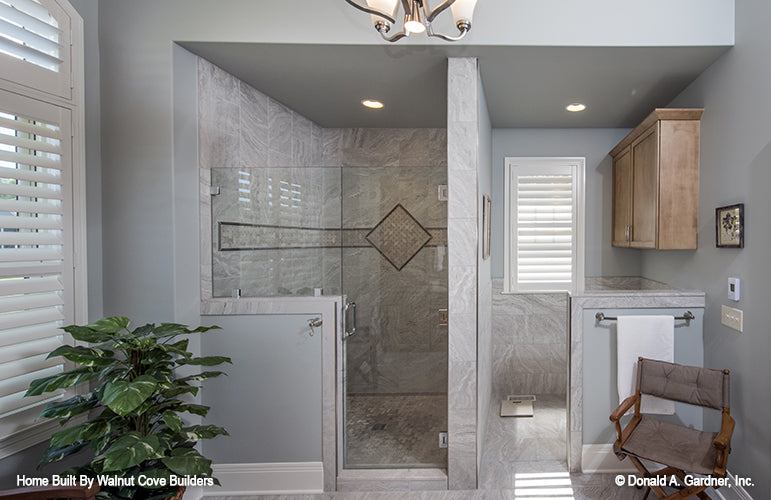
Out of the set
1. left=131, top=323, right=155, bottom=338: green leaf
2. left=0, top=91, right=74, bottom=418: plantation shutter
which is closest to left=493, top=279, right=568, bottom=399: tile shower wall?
left=131, top=323, right=155, bottom=338: green leaf

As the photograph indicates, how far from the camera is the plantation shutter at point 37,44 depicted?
62.8 inches

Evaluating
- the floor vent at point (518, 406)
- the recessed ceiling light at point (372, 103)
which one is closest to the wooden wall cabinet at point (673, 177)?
the floor vent at point (518, 406)

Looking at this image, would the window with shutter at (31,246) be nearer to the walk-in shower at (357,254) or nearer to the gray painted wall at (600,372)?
the walk-in shower at (357,254)

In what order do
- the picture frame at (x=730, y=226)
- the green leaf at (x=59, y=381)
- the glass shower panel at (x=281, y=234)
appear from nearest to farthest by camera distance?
1. the green leaf at (x=59, y=381)
2. the picture frame at (x=730, y=226)
3. the glass shower panel at (x=281, y=234)

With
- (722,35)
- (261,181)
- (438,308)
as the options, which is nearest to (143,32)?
(261,181)

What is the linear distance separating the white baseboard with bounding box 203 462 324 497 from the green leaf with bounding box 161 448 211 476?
79 centimetres

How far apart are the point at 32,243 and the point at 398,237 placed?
1.78 m

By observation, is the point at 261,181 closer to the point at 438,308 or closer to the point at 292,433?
the point at 438,308

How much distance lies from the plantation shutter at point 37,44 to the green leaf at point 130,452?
5.21ft

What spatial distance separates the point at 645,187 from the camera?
8.80 ft

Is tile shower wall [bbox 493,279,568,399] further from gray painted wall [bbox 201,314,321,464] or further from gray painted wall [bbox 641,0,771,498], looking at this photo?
gray painted wall [bbox 201,314,321,464]

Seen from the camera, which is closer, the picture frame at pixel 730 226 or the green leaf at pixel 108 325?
the green leaf at pixel 108 325

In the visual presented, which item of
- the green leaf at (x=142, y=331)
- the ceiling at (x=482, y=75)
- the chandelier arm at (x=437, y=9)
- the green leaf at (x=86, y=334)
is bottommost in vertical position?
the green leaf at (x=142, y=331)

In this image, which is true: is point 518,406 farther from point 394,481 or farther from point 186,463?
point 186,463
